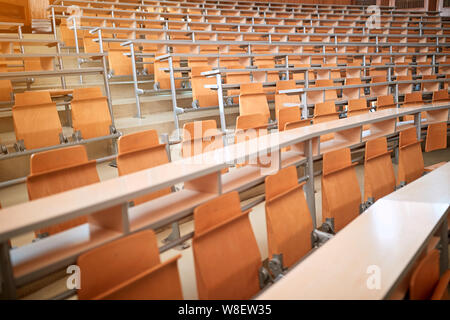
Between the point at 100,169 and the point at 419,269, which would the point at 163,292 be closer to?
the point at 419,269

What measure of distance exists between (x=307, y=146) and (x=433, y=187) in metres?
0.47

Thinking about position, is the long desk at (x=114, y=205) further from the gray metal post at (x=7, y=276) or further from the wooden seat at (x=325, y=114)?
the wooden seat at (x=325, y=114)

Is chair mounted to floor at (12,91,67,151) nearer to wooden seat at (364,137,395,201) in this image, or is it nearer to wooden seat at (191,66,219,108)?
wooden seat at (191,66,219,108)

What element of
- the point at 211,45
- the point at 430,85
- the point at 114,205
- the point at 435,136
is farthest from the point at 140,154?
the point at 430,85

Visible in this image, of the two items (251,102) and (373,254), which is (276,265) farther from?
(251,102)

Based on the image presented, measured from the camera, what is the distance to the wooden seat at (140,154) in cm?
122

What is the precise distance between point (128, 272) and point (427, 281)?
59cm

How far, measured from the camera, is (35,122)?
5.25 ft

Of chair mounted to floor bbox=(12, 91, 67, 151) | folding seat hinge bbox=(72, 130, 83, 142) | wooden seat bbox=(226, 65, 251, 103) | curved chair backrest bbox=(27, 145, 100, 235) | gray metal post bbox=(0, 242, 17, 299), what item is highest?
wooden seat bbox=(226, 65, 251, 103)

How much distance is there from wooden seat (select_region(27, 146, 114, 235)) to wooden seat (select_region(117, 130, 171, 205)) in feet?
0.37

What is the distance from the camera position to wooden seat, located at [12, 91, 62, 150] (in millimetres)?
1558

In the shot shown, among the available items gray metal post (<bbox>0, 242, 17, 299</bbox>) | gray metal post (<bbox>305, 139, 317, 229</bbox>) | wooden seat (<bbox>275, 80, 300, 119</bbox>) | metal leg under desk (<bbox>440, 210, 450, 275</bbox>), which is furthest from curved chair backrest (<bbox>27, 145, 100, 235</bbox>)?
wooden seat (<bbox>275, 80, 300, 119</bbox>)

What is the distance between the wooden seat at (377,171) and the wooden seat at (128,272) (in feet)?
3.26

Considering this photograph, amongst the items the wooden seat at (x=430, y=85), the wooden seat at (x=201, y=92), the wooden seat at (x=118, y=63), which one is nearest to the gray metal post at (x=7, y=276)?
the wooden seat at (x=201, y=92)
